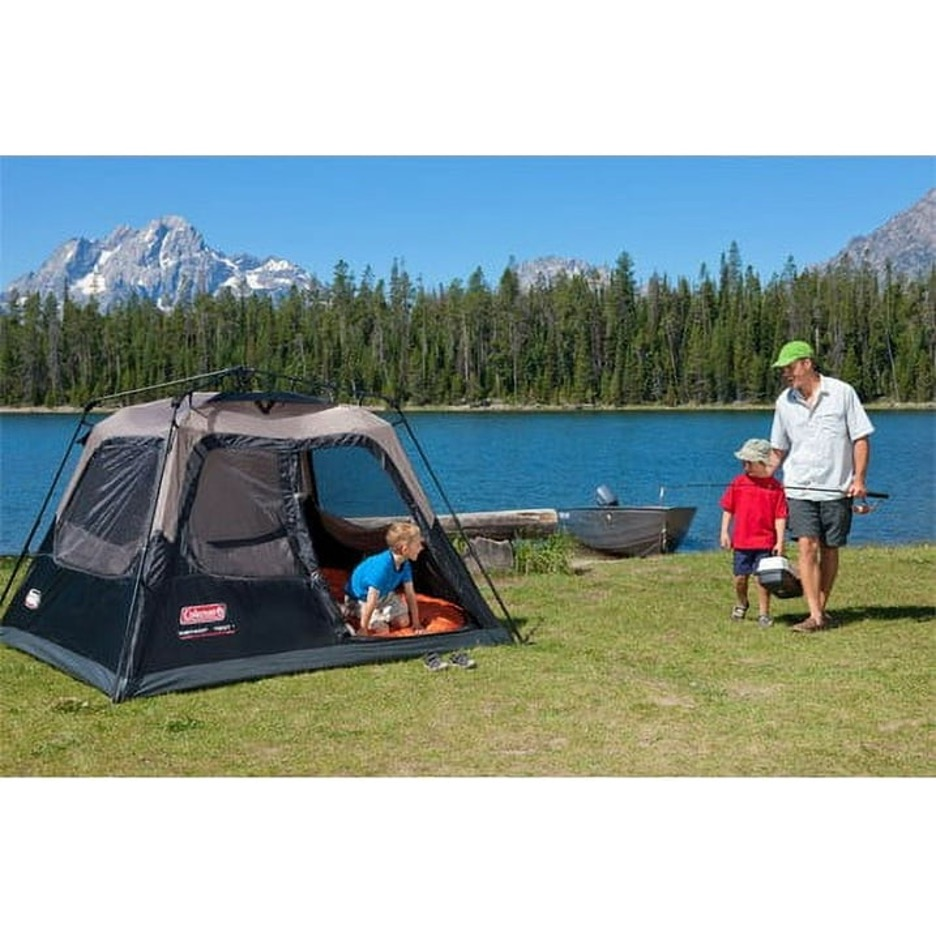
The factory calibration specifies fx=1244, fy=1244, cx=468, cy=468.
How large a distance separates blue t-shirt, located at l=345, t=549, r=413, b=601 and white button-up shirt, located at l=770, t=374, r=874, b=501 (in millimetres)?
2885

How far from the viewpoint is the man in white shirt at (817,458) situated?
883cm

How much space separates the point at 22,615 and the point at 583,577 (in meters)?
5.48

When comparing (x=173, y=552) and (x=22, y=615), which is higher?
(x=173, y=552)

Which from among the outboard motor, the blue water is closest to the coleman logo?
the blue water

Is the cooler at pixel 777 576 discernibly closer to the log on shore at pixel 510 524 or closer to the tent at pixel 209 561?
the tent at pixel 209 561

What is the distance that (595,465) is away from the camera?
41.7 meters

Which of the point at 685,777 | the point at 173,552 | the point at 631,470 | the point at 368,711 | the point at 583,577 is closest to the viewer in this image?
the point at 685,777

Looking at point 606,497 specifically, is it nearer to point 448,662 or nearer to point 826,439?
point 826,439

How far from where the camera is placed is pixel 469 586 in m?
8.80

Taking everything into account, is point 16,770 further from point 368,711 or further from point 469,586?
point 469,586

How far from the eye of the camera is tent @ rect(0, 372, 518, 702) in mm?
7609

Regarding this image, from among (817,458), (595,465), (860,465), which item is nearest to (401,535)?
(817,458)

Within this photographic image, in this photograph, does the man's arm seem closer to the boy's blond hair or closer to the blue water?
the boy's blond hair

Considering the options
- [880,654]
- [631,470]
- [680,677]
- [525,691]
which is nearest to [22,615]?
[525,691]
